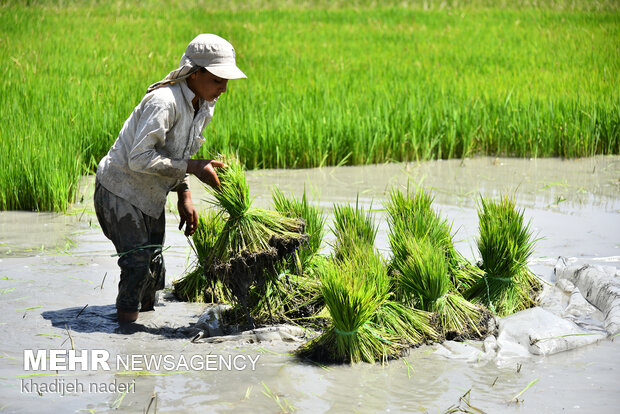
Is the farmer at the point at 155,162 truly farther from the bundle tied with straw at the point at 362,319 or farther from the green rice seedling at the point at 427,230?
the green rice seedling at the point at 427,230

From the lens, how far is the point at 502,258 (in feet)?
11.4

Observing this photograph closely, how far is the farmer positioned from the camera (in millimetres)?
3049

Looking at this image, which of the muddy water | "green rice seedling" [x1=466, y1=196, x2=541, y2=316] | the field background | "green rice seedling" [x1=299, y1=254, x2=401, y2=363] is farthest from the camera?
the field background

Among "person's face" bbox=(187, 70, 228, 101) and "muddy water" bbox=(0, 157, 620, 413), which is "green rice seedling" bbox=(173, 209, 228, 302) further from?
"person's face" bbox=(187, 70, 228, 101)

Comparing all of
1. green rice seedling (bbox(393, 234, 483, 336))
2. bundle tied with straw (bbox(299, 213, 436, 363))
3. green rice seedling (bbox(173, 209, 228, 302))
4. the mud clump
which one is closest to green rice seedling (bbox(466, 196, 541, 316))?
green rice seedling (bbox(393, 234, 483, 336))

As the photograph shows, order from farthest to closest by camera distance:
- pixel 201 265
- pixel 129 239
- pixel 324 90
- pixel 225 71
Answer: pixel 324 90 → pixel 201 265 → pixel 129 239 → pixel 225 71

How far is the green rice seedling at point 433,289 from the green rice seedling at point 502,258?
219 mm

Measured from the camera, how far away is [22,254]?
4.26 m

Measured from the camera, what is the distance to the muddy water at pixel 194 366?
8.57 feet

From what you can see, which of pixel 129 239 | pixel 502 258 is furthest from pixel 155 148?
pixel 502 258

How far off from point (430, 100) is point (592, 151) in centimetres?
154

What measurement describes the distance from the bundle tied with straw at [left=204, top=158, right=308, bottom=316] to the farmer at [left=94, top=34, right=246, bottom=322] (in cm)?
8

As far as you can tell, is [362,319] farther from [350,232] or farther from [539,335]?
[539,335]

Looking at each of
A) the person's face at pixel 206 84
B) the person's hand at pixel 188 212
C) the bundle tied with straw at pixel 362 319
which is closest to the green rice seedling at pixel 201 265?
the person's hand at pixel 188 212
